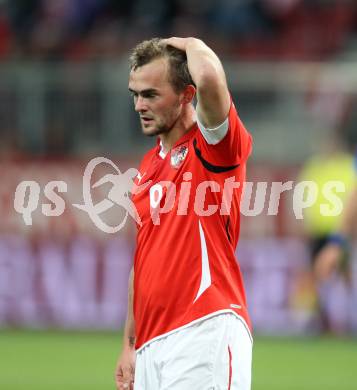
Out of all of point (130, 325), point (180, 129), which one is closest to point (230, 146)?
point (180, 129)

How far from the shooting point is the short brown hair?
4.71 meters

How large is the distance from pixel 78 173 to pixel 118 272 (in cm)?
127

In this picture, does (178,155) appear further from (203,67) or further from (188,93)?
(203,67)

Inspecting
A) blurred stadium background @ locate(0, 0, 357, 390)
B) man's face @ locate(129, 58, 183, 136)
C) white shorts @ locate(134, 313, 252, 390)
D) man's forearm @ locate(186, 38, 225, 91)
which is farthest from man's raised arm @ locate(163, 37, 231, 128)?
blurred stadium background @ locate(0, 0, 357, 390)

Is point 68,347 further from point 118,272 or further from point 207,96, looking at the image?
point 207,96

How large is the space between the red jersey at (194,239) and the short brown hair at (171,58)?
23 cm

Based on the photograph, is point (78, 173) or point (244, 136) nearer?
point (244, 136)

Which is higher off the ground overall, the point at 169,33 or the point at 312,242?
the point at 169,33

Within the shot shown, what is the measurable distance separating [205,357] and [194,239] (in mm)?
488

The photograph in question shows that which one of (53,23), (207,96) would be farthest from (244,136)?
(53,23)

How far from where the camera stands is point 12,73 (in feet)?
44.4

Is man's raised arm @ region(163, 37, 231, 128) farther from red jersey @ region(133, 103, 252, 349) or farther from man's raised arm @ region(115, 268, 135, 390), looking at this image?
man's raised arm @ region(115, 268, 135, 390)

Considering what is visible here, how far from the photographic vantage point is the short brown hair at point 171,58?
4707 millimetres

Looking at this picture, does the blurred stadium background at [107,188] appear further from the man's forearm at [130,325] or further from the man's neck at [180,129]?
the man's neck at [180,129]
